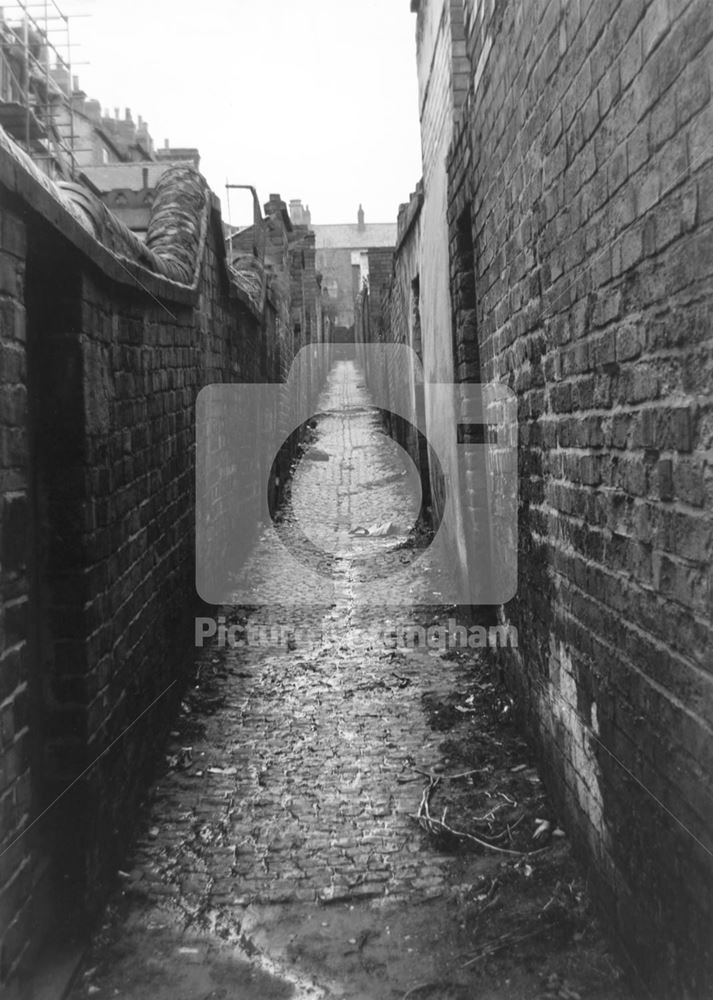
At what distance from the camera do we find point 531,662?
4043 mm

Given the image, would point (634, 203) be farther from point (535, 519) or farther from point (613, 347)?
point (535, 519)

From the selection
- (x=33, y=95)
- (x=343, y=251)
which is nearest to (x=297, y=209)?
Result: (x=343, y=251)

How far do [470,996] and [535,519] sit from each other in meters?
2.04

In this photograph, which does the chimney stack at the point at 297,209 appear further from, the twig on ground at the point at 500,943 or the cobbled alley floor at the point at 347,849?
the twig on ground at the point at 500,943

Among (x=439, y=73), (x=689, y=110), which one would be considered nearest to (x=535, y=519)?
(x=689, y=110)

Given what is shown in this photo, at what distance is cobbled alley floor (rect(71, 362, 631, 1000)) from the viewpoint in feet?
8.82

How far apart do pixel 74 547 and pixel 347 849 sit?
1.72 meters

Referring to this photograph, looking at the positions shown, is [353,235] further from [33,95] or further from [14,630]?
[14,630]

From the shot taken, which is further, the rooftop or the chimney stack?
the rooftop

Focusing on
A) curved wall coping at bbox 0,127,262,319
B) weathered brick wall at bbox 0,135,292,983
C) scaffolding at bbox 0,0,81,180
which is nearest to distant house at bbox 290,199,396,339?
scaffolding at bbox 0,0,81,180

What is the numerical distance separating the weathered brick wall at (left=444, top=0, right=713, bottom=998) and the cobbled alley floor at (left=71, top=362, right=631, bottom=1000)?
277 millimetres

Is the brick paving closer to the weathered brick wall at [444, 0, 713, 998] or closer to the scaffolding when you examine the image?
the weathered brick wall at [444, 0, 713, 998]

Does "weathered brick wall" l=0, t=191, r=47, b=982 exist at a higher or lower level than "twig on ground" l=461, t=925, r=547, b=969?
higher

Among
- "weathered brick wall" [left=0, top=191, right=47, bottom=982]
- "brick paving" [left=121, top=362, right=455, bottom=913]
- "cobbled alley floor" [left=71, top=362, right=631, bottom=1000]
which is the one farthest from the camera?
"brick paving" [left=121, top=362, right=455, bottom=913]
